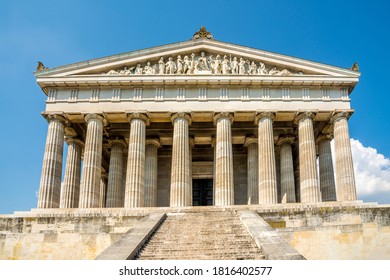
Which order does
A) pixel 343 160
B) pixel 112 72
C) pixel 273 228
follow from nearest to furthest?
pixel 273 228 → pixel 343 160 → pixel 112 72

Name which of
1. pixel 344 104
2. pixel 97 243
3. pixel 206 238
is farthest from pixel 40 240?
pixel 344 104

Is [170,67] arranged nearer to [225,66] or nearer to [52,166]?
[225,66]

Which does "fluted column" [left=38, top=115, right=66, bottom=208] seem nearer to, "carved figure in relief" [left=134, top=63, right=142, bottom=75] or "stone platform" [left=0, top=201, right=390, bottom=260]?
"carved figure in relief" [left=134, top=63, right=142, bottom=75]

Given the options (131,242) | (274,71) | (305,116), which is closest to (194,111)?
(274,71)

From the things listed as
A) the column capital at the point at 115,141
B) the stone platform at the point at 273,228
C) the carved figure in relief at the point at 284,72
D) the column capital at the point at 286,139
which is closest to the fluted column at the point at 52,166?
the column capital at the point at 115,141

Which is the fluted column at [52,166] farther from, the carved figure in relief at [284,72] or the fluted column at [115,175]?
the carved figure in relief at [284,72]

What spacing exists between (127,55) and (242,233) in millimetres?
20960

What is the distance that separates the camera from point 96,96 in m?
34.7

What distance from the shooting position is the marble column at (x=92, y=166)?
31720mm

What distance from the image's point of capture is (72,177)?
35.8 metres

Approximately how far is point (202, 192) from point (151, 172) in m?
6.46

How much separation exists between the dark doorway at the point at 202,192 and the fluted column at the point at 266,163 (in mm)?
8902

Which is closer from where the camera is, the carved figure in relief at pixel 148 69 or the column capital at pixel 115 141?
the carved figure in relief at pixel 148 69

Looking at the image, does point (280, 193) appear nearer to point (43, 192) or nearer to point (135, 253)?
point (43, 192)
